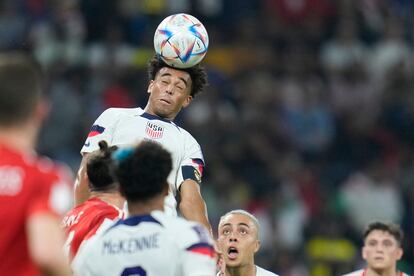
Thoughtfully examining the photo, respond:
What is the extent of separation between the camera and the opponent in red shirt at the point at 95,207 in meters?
6.68

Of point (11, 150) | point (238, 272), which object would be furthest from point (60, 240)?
point (238, 272)

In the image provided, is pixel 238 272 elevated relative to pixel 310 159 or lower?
lower

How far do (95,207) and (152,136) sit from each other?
1.34 meters

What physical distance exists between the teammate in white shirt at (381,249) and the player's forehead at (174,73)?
9.04 feet

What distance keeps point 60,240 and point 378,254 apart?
18.9 ft

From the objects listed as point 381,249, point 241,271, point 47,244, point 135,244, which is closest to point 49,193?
point 47,244

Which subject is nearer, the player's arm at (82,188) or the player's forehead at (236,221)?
the player's arm at (82,188)

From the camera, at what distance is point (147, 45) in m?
16.1

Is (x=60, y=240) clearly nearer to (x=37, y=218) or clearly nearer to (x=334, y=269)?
(x=37, y=218)

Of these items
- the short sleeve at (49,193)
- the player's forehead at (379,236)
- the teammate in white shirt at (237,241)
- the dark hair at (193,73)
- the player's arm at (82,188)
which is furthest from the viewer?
the player's forehead at (379,236)

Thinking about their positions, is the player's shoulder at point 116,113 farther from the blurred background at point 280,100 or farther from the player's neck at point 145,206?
the blurred background at point 280,100

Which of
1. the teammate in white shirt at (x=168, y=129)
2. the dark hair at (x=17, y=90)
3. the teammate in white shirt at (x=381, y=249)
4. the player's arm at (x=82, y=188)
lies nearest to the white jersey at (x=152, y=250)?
the dark hair at (x=17, y=90)

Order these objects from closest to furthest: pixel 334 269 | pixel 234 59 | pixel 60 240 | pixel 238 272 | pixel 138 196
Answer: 1. pixel 60 240
2. pixel 138 196
3. pixel 238 272
4. pixel 334 269
5. pixel 234 59

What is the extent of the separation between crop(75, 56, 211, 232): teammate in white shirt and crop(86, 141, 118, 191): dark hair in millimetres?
831
